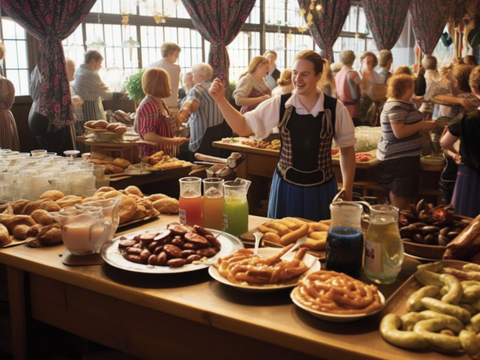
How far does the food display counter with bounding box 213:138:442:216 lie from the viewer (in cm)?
525

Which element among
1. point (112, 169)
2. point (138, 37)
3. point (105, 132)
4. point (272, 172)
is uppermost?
point (138, 37)

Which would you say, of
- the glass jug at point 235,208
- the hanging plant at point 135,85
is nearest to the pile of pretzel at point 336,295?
the glass jug at point 235,208

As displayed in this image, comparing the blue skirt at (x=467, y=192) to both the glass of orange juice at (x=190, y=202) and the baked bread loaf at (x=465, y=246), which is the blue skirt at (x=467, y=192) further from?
the glass of orange juice at (x=190, y=202)

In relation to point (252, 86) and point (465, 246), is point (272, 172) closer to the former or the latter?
point (252, 86)

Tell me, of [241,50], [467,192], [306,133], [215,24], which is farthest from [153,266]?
[241,50]

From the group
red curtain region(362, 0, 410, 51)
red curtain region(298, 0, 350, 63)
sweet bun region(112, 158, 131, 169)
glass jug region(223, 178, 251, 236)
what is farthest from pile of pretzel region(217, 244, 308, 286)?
red curtain region(362, 0, 410, 51)

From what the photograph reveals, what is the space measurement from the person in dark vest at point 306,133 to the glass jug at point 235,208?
1079 millimetres

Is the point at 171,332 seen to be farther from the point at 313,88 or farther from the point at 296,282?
the point at 313,88

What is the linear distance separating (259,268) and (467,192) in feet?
9.34

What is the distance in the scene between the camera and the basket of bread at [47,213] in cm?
235

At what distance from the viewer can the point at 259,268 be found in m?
1.80

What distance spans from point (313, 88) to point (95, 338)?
200 cm

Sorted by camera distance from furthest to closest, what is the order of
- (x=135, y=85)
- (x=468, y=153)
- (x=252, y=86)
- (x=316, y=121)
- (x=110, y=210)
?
(x=135, y=85)
(x=252, y=86)
(x=468, y=153)
(x=316, y=121)
(x=110, y=210)

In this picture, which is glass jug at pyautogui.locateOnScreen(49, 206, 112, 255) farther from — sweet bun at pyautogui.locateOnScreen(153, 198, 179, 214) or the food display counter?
the food display counter
